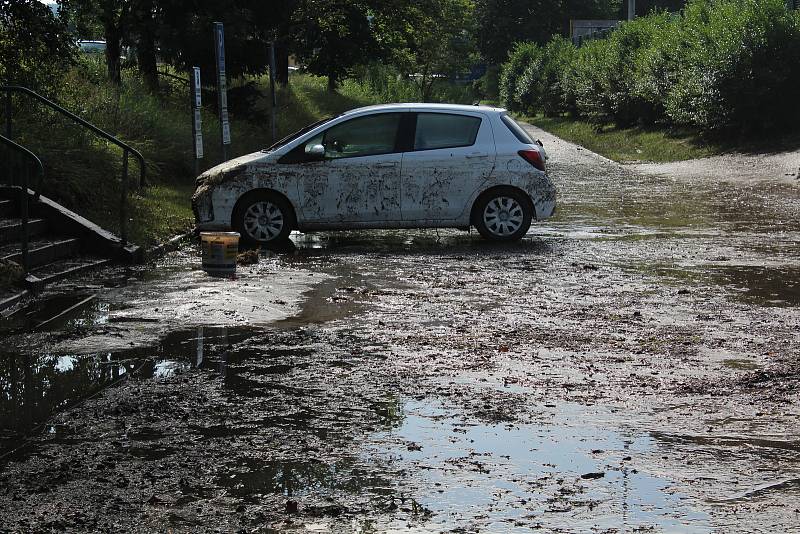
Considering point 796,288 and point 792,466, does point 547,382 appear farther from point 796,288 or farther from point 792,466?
point 796,288

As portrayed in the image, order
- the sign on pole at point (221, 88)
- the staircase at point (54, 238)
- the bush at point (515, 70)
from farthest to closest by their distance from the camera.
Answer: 1. the bush at point (515, 70)
2. the sign on pole at point (221, 88)
3. the staircase at point (54, 238)

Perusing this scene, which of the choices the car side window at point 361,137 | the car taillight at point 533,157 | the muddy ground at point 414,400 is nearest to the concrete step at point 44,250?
the muddy ground at point 414,400

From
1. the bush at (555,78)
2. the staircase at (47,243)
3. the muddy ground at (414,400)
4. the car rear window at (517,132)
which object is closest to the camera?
the muddy ground at (414,400)

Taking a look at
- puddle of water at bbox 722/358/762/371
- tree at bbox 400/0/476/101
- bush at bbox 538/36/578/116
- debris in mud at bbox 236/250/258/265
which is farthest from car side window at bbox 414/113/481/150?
tree at bbox 400/0/476/101

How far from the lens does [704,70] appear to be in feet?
110

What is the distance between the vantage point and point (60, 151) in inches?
669

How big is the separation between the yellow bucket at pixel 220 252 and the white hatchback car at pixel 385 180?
2.86 meters

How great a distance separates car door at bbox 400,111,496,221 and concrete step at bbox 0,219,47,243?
14.3 feet

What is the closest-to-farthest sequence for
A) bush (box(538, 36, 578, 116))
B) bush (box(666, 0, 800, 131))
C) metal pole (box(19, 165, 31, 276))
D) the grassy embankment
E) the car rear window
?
metal pole (box(19, 165, 31, 276)) → the car rear window → the grassy embankment → bush (box(666, 0, 800, 131)) → bush (box(538, 36, 578, 116))

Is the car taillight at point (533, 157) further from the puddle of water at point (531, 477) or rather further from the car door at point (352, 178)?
the puddle of water at point (531, 477)

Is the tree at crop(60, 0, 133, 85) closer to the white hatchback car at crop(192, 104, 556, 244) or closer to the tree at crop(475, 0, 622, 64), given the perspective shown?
the white hatchback car at crop(192, 104, 556, 244)

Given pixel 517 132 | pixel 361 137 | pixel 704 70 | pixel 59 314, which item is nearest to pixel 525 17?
pixel 704 70

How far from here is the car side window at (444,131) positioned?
1577 cm

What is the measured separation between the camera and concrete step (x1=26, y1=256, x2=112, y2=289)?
11750 millimetres
